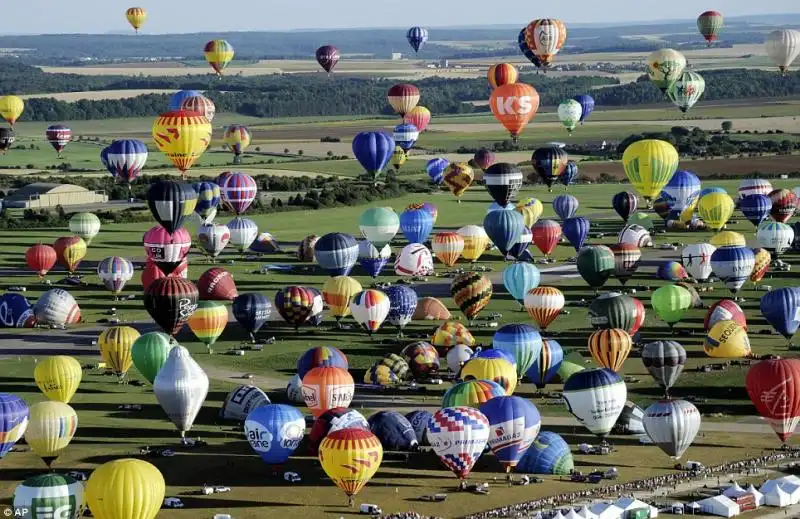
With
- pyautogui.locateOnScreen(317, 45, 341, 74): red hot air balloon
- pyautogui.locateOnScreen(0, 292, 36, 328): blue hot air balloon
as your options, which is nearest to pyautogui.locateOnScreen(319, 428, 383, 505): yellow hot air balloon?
pyautogui.locateOnScreen(0, 292, 36, 328): blue hot air balloon

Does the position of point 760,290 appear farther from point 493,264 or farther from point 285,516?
point 285,516

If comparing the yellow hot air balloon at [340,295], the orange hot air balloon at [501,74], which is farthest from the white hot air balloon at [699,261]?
the orange hot air balloon at [501,74]

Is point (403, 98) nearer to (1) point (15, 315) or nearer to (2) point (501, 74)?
(2) point (501, 74)

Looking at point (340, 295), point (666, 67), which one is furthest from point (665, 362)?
point (666, 67)

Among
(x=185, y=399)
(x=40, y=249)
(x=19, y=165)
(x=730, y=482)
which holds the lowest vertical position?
(x=730, y=482)

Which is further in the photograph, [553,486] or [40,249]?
[40,249]

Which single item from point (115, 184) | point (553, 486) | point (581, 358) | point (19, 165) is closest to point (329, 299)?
point (581, 358)
